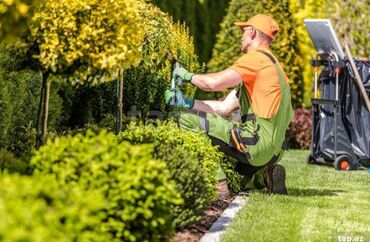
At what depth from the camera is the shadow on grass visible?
7.83 m

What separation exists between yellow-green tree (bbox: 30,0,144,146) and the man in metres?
1.59

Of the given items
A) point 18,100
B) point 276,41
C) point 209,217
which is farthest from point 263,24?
point 276,41

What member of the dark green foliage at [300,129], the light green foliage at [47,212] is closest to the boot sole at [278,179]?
the light green foliage at [47,212]

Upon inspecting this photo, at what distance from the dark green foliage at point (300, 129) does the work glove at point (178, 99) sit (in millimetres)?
6402

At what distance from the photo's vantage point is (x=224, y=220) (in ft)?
20.2

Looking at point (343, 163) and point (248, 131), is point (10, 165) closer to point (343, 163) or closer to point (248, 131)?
point (248, 131)

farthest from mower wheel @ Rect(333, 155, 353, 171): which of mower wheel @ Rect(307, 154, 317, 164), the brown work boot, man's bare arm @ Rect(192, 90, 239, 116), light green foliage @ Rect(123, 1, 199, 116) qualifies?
the brown work boot

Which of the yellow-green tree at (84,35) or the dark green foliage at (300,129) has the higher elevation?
the yellow-green tree at (84,35)

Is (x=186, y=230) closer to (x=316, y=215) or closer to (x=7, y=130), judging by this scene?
(x=316, y=215)

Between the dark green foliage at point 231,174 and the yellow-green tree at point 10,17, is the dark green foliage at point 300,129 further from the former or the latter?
the yellow-green tree at point 10,17

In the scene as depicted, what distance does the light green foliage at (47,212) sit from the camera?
11.5 ft

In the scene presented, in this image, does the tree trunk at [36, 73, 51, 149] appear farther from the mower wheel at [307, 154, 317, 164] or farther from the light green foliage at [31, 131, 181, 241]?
the mower wheel at [307, 154, 317, 164]

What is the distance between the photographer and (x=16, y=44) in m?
5.54

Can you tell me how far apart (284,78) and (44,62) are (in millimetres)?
2639
